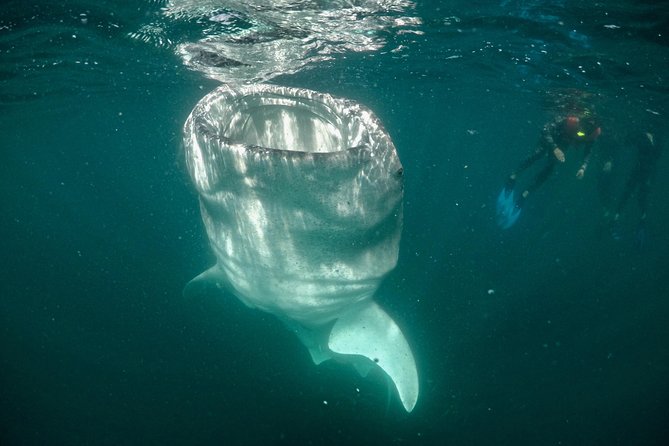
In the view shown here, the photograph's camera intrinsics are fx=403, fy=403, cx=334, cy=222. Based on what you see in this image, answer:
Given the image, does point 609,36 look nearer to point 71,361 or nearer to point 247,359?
point 247,359

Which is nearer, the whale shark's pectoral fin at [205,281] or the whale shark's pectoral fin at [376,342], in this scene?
the whale shark's pectoral fin at [376,342]

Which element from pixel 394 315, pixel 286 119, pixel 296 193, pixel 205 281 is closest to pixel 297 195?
pixel 296 193

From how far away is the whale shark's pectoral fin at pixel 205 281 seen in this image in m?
4.75

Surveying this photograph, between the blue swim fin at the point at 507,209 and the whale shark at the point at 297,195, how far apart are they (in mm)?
9192

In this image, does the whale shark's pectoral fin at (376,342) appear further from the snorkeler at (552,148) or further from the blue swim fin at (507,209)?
the blue swim fin at (507,209)

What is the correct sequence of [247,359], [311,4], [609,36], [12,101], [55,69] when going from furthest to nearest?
[12,101], [55,69], [247,359], [609,36], [311,4]

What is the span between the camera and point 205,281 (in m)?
5.25

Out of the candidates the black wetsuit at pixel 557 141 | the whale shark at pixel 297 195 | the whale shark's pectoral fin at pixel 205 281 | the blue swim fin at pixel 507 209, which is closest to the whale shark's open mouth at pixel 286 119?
the whale shark at pixel 297 195

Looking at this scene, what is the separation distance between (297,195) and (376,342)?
2.63 metres

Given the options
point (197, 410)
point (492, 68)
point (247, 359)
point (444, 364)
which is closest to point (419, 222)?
point (492, 68)

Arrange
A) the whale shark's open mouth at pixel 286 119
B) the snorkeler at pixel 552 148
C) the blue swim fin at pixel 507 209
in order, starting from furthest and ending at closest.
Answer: the blue swim fin at pixel 507 209 → the snorkeler at pixel 552 148 → the whale shark's open mouth at pixel 286 119

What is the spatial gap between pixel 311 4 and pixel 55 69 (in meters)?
10.3

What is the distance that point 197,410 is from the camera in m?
8.59

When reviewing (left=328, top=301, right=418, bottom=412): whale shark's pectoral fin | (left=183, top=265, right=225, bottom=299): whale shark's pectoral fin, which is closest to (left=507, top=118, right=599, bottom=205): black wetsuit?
(left=328, top=301, right=418, bottom=412): whale shark's pectoral fin
